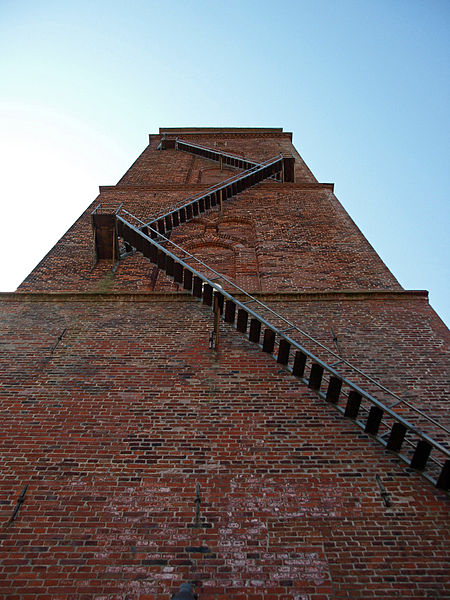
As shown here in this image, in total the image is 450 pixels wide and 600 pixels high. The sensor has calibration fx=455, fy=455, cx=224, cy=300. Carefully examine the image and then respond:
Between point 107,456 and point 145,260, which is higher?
point 145,260

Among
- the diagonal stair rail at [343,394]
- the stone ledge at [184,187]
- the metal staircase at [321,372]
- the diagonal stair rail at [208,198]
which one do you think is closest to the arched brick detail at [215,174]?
the diagonal stair rail at [208,198]

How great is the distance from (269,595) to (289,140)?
74.2ft

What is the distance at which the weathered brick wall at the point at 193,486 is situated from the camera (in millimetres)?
4160

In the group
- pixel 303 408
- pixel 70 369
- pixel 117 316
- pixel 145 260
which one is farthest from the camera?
pixel 145 260

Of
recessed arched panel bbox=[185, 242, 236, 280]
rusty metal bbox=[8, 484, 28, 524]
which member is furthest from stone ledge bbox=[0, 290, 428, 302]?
rusty metal bbox=[8, 484, 28, 524]

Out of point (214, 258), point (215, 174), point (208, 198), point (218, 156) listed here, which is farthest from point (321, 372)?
point (218, 156)

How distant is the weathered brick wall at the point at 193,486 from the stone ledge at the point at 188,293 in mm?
1295

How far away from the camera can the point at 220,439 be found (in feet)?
17.9

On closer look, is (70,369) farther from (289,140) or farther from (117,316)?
(289,140)

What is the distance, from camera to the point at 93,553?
4320 millimetres

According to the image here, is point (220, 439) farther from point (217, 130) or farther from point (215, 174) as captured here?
point (217, 130)

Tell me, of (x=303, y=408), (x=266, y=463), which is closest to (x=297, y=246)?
(x=303, y=408)

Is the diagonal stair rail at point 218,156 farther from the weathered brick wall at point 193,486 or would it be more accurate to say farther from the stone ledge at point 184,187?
the weathered brick wall at point 193,486

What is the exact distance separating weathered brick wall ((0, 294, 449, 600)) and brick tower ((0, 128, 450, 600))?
0.02m
